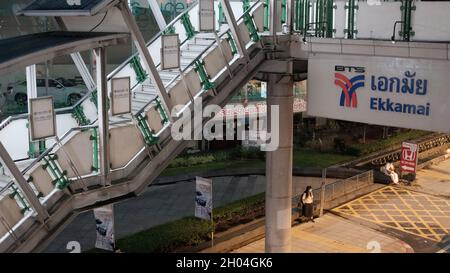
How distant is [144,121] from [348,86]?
12.9 ft

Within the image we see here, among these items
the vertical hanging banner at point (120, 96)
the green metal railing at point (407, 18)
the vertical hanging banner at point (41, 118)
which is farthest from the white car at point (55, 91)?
the vertical hanging banner at point (41, 118)

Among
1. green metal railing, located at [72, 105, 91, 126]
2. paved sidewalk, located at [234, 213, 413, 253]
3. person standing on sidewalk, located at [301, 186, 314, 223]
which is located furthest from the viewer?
person standing on sidewalk, located at [301, 186, 314, 223]

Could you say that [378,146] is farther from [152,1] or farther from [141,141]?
[141,141]

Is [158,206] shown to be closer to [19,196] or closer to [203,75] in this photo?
[203,75]

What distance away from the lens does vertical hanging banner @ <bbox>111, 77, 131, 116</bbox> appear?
843cm

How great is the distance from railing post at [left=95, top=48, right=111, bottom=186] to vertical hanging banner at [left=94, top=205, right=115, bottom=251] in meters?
4.49

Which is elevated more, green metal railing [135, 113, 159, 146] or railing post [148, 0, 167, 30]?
railing post [148, 0, 167, 30]

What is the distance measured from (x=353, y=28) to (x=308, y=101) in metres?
1.70

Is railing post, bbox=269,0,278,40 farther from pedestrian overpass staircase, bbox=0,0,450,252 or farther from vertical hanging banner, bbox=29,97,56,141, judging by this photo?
vertical hanging banner, bbox=29,97,56,141

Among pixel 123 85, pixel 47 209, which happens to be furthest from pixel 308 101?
pixel 47 209

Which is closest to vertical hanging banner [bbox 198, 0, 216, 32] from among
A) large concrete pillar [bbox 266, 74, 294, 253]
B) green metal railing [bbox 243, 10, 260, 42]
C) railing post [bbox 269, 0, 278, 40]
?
green metal railing [bbox 243, 10, 260, 42]

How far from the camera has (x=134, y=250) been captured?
1500cm

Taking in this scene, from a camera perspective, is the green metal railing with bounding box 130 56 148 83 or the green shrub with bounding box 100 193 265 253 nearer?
the green metal railing with bounding box 130 56 148 83

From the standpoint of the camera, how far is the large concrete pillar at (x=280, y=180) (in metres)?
13.8
